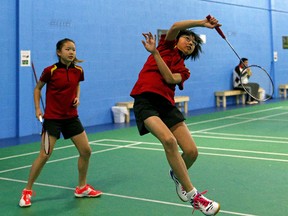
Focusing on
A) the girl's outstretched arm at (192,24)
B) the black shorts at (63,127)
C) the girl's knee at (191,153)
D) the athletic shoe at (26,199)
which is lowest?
the athletic shoe at (26,199)

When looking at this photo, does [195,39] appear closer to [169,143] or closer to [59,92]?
[169,143]

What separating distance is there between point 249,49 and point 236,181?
1275 cm

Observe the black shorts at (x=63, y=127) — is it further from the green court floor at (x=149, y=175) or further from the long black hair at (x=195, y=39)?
the long black hair at (x=195, y=39)

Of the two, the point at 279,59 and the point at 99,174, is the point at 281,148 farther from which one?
the point at 279,59

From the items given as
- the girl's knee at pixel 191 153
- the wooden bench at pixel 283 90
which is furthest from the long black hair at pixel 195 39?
the wooden bench at pixel 283 90

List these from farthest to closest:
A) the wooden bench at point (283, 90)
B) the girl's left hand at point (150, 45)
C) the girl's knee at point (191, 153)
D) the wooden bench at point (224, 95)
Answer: the wooden bench at point (283, 90) < the wooden bench at point (224, 95) < the girl's knee at point (191, 153) < the girl's left hand at point (150, 45)

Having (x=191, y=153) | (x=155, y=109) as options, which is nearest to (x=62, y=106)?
(x=155, y=109)

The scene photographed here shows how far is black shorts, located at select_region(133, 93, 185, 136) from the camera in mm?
4398

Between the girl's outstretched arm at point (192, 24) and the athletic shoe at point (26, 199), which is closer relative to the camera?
the girl's outstretched arm at point (192, 24)

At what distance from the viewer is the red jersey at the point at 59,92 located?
16.5 ft

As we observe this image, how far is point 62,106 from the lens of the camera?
199 inches

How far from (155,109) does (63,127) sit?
120 cm

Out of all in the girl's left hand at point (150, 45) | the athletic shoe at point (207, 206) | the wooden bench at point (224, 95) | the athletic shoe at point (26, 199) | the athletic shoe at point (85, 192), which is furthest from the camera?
the wooden bench at point (224, 95)

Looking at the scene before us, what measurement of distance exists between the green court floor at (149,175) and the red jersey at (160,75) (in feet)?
3.85
